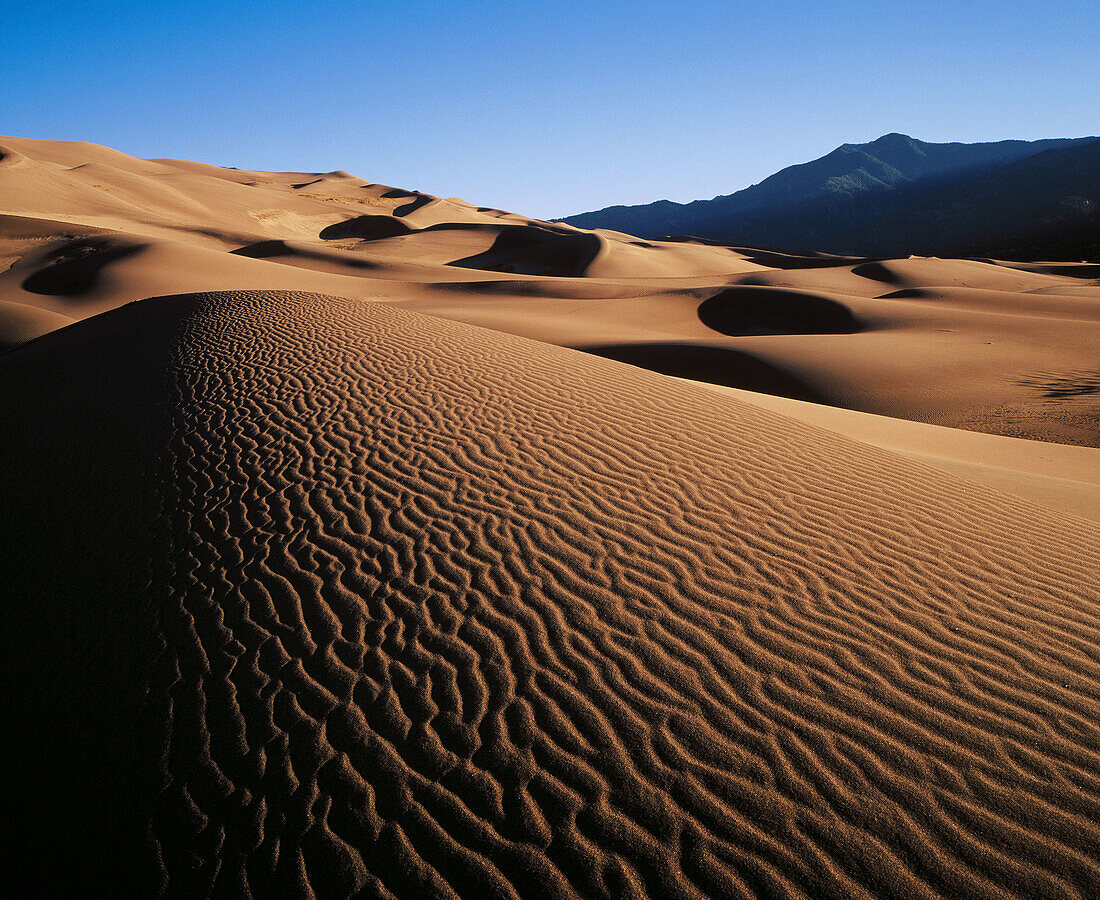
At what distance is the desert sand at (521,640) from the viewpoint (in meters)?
2.62

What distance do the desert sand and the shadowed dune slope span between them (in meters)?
0.02

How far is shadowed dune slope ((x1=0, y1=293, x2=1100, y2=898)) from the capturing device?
8.50 ft

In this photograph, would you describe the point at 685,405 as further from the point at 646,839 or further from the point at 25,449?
the point at 25,449

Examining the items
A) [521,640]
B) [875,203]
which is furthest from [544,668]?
[875,203]

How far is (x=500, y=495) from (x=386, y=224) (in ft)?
165

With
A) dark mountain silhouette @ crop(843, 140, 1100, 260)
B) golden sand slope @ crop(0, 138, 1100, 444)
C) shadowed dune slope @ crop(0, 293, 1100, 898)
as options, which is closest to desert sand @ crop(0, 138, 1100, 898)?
Answer: shadowed dune slope @ crop(0, 293, 1100, 898)

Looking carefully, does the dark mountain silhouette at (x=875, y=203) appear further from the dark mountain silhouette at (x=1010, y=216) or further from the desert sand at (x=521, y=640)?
the desert sand at (x=521, y=640)

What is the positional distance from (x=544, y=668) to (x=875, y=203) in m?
117

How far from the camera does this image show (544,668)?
3393 mm

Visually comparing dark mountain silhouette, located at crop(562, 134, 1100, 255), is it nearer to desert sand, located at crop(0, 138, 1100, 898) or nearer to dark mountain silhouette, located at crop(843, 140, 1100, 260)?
dark mountain silhouette, located at crop(843, 140, 1100, 260)

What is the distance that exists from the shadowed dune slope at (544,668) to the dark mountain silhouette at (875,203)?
67.0 metres

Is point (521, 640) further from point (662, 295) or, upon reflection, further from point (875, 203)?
point (875, 203)

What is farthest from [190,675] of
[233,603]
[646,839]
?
[646,839]

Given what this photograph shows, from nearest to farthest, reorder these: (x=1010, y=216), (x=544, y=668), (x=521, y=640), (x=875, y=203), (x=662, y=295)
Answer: (x=544, y=668) < (x=521, y=640) < (x=662, y=295) < (x=1010, y=216) < (x=875, y=203)
